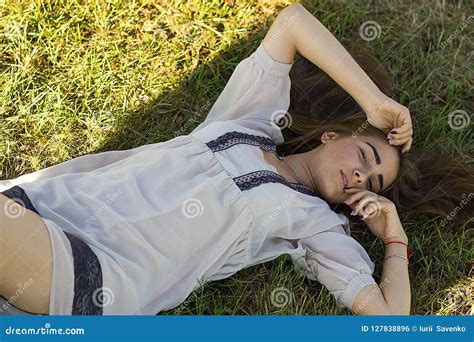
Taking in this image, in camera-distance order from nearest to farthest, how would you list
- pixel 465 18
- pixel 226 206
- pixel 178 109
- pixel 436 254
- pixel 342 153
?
pixel 226 206 → pixel 342 153 → pixel 436 254 → pixel 178 109 → pixel 465 18

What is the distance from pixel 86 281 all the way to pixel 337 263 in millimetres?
1079

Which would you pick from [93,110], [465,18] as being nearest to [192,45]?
[93,110]

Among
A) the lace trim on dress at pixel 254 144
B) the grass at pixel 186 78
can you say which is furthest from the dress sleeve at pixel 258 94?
the grass at pixel 186 78

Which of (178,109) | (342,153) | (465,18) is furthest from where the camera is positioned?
(465,18)

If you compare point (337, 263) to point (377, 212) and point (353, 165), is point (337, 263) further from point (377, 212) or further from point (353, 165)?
point (353, 165)

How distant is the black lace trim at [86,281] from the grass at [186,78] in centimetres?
70

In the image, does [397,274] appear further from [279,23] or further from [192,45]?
[192,45]

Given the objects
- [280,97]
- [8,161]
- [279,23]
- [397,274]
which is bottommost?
[397,274]

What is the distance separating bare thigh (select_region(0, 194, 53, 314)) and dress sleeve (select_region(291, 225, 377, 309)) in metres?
1.12

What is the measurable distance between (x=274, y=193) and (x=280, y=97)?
0.56 meters

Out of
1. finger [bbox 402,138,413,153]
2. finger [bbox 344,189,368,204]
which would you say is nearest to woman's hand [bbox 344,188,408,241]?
finger [bbox 344,189,368,204]

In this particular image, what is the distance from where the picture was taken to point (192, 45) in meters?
3.94

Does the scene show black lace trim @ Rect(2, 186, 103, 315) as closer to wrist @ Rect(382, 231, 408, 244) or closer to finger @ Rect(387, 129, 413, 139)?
wrist @ Rect(382, 231, 408, 244)

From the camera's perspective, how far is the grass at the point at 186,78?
353cm
